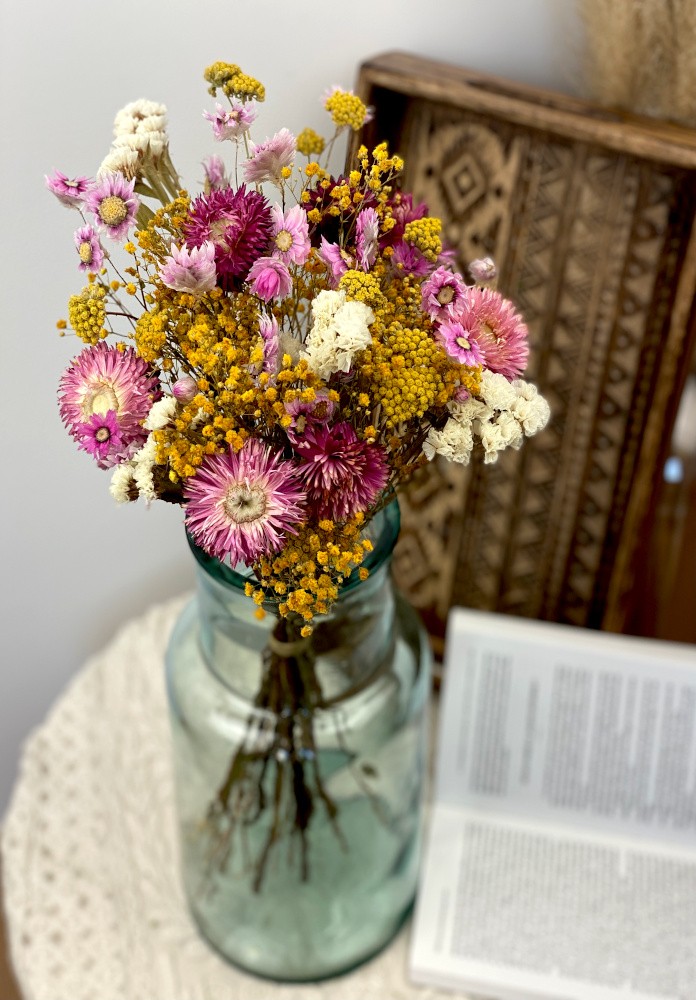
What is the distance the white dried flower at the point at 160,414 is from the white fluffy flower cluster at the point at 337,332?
2.6 inches

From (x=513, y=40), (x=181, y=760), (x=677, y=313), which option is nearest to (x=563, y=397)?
(x=677, y=313)

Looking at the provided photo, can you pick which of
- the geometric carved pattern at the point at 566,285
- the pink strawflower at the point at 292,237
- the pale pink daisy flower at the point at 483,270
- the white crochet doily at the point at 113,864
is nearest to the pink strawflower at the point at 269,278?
the pink strawflower at the point at 292,237

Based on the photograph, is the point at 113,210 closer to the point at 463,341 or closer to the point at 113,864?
the point at 463,341

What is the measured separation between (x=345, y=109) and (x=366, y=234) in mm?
75

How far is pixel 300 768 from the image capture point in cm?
68

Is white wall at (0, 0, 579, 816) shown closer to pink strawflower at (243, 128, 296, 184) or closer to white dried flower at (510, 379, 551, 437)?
pink strawflower at (243, 128, 296, 184)

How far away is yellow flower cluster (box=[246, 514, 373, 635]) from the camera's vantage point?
1.52 feet

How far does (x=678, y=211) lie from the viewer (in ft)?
2.54

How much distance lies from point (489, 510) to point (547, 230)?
260 mm

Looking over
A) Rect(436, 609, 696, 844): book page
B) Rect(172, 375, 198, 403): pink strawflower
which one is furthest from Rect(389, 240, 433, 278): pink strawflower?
Rect(436, 609, 696, 844): book page

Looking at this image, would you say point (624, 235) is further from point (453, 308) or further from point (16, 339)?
point (16, 339)

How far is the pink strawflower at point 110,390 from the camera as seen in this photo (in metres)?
0.46

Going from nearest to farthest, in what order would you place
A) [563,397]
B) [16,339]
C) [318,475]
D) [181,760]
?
1. [318,475]
2. [16,339]
3. [181,760]
4. [563,397]

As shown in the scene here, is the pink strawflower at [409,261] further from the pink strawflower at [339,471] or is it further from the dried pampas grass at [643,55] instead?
the dried pampas grass at [643,55]
